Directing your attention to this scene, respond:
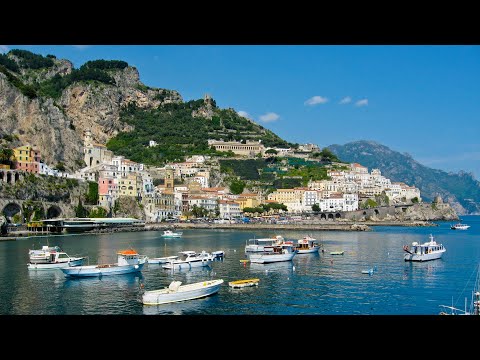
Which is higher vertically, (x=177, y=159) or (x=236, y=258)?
(x=177, y=159)

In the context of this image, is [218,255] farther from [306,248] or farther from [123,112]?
[123,112]

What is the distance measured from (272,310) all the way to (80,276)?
5791 millimetres

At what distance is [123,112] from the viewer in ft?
190

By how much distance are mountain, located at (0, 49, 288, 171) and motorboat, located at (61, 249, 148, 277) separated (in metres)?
25.5

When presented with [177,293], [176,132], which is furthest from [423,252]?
[176,132]

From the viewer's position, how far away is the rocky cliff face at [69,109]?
3412 cm

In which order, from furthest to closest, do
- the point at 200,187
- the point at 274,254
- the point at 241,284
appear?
the point at 200,187 < the point at 274,254 < the point at 241,284

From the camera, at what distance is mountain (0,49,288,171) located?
168ft

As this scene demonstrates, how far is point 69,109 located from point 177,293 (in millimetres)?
46319
